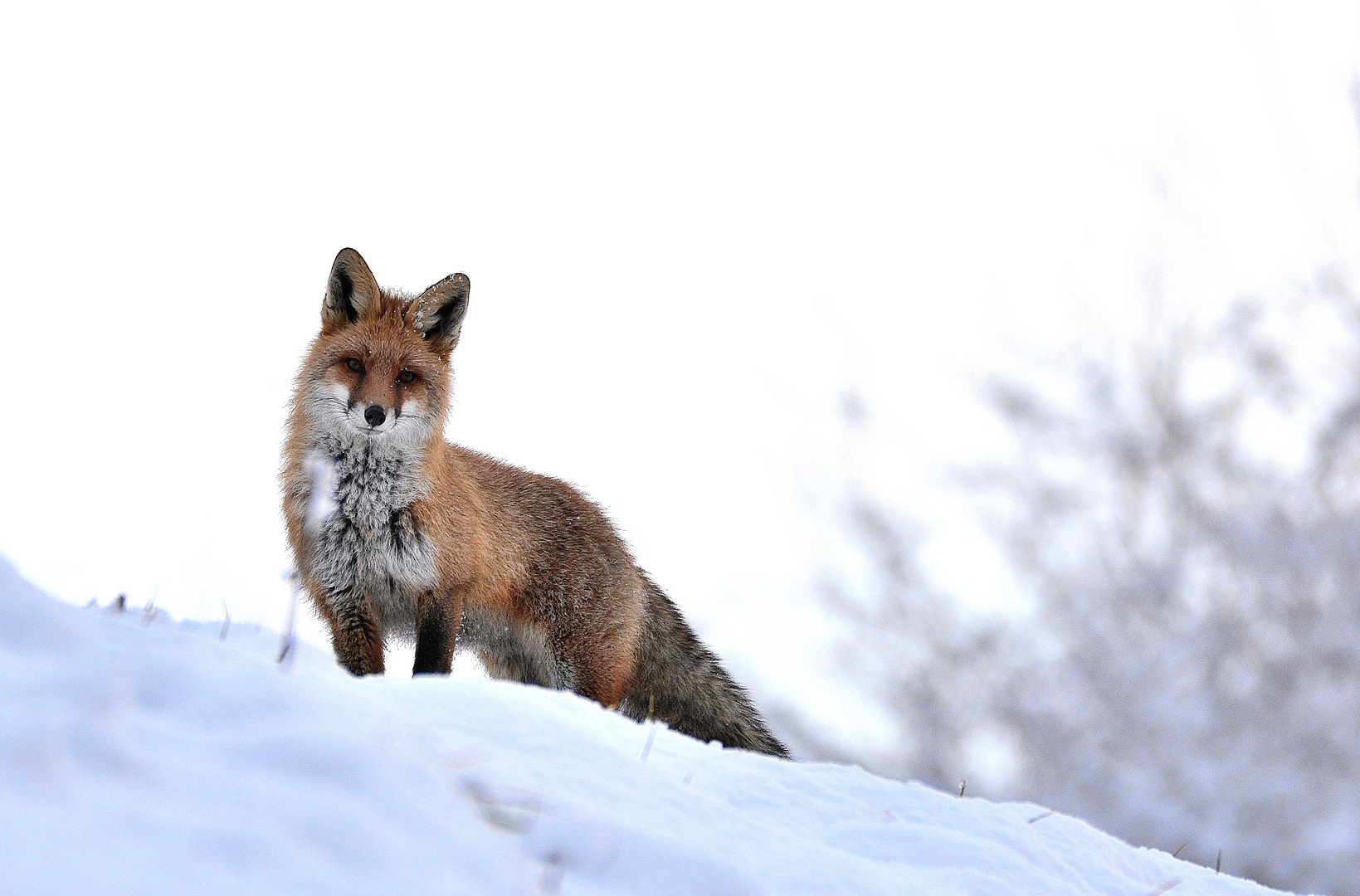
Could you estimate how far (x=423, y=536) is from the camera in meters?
6.00

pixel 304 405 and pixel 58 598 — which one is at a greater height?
pixel 304 405

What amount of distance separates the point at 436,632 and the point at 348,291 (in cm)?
208

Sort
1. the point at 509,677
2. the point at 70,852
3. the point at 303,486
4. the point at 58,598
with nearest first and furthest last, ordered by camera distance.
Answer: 1. the point at 70,852
2. the point at 58,598
3. the point at 303,486
4. the point at 509,677

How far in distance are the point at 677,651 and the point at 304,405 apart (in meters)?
3.02

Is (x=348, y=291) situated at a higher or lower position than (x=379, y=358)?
higher

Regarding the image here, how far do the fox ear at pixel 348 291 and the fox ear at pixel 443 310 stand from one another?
28 cm

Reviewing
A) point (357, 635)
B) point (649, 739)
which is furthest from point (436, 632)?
point (649, 739)

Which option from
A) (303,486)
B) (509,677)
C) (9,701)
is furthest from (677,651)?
(9,701)

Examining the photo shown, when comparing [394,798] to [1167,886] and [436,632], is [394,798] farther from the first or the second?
[436,632]

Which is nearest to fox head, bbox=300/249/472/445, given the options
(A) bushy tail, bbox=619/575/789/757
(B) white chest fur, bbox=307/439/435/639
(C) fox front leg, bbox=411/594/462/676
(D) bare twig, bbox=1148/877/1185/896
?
(B) white chest fur, bbox=307/439/435/639

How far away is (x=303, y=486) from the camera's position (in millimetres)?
6168

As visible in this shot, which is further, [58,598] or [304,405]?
[304,405]

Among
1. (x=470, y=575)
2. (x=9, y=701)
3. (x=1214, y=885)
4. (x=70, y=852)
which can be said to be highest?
(x=470, y=575)

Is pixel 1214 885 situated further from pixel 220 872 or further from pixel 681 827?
pixel 220 872
